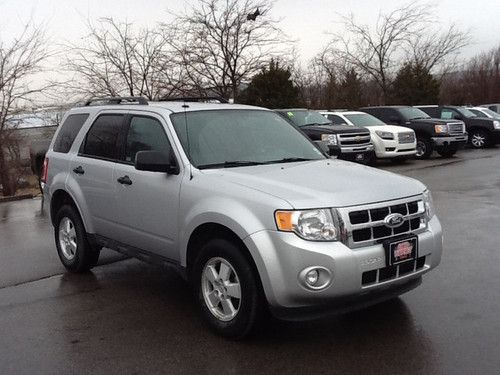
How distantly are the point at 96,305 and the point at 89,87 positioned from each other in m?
20.9

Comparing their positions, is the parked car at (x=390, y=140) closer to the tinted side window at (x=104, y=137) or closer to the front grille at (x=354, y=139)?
the front grille at (x=354, y=139)

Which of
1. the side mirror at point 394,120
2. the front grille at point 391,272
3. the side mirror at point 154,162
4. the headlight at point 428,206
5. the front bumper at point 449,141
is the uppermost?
the side mirror at point 154,162

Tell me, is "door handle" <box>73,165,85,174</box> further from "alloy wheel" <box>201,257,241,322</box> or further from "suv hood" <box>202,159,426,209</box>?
"alloy wheel" <box>201,257,241,322</box>

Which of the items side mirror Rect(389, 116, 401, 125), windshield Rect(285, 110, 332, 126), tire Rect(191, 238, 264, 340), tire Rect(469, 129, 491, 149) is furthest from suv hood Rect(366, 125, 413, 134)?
tire Rect(191, 238, 264, 340)

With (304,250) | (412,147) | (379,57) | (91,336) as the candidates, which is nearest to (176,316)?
(91,336)

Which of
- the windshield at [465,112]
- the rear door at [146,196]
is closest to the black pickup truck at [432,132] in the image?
the windshield at [465,112]

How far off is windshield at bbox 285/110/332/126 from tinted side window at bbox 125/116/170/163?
11.7 m

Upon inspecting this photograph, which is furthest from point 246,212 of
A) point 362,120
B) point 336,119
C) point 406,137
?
point 362,120

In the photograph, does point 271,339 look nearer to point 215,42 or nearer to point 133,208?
point 133,208

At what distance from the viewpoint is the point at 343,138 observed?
15680 mm

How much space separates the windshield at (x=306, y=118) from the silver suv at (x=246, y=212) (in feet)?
37.1

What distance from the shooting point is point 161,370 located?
3662 mm

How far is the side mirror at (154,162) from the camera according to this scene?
4.44m

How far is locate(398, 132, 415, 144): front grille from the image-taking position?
689 inches
